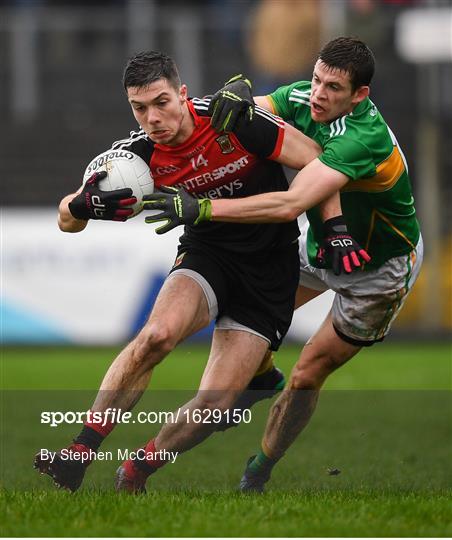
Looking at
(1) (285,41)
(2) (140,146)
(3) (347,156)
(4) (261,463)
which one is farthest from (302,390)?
(1) (285,41)

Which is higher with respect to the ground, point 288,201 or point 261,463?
point 288,201

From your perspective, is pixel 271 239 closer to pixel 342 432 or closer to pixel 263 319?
pixel 263 319

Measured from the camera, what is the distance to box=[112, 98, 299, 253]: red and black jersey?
21.6ft

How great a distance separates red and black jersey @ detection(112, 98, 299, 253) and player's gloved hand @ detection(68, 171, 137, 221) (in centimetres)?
31

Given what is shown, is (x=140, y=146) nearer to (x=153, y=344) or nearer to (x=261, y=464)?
(x=153, y=344)

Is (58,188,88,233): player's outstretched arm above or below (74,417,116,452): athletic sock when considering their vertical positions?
above

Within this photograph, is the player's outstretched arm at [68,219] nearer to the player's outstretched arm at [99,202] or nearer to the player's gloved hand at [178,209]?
the player's outstretched arm at [99,202]

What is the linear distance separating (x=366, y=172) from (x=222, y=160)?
748mm

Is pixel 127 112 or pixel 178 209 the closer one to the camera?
pixel 178 209

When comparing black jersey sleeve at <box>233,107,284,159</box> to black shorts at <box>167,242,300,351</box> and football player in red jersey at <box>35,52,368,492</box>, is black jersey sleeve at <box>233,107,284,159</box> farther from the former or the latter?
black shorts at <box>167,242,300,351</box>

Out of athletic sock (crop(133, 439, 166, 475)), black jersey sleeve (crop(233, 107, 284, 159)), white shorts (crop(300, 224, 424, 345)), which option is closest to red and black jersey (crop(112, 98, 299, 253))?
black jersey sleeve (crop(233, 107, 284, 159))

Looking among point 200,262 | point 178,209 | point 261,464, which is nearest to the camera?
point 178,209

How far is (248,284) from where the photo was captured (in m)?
6.88

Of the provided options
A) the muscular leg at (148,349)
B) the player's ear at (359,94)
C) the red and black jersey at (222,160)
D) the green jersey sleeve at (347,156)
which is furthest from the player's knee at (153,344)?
the player's ear at (359,94)
